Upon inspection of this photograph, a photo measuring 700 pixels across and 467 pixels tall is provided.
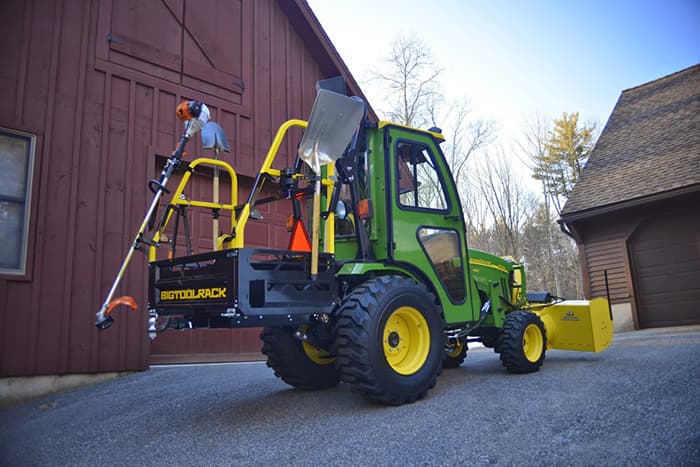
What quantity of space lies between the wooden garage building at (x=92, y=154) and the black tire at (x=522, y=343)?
4.14m

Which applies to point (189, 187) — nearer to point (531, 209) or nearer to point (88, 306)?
point (88, 306)

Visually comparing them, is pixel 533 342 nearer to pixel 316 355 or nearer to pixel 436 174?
pixel 436 174

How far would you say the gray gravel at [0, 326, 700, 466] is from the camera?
2484 mm

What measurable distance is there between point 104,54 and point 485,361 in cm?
648

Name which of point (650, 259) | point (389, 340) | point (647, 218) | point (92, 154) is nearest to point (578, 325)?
point (389, 340)

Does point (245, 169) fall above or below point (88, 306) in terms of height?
above

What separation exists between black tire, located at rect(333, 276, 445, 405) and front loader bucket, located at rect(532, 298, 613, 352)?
2233mm

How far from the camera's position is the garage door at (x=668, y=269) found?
1069 centimetres

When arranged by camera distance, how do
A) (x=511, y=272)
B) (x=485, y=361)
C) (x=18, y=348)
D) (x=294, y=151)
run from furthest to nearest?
(x=294, y=151) → (x=485, y=361) → (x=511, y=272) → (x=18, y=348)

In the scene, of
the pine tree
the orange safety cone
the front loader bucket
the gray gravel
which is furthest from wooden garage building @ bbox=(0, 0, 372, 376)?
the pine tree

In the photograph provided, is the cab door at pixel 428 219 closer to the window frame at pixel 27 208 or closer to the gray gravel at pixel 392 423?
the gray gravel at pixel 392 423

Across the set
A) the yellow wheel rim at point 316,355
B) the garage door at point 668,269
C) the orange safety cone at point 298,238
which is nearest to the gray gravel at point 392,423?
the yellow wheel rim at point 316,355

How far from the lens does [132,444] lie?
120 inches

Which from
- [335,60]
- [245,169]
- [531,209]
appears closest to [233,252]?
[245,169]
